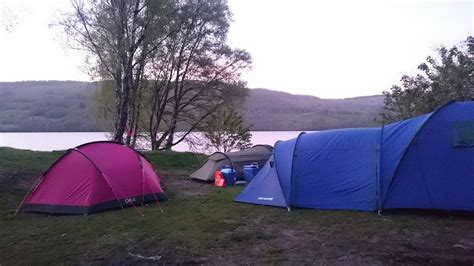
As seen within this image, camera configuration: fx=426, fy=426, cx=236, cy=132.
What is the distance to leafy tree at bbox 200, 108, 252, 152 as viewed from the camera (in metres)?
25.1

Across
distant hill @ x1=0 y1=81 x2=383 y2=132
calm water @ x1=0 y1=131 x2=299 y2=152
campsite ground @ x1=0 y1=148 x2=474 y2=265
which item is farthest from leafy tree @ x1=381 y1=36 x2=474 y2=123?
distant hill @ x1=0 y1=81 x2=383 y2=132

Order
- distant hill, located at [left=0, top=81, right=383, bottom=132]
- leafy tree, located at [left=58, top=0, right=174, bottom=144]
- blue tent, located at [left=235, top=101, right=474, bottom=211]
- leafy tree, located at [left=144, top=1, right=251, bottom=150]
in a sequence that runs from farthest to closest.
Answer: distant hill, located at [left=0, top=81, right=383, bottom=132] < leafy tree, located at [left=144, top=1, right=251, bottom=150] < leafy tree, located at [left=58, top=0, right=174, bottom=144] < blue tent, located at [left=235, top=101, right=474, bottom=211]

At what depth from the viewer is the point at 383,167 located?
8328mm

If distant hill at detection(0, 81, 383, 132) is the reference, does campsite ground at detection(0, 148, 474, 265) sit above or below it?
below

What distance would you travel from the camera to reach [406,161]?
8180 mm

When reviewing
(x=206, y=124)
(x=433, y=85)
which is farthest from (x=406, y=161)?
(x=206, y=124)

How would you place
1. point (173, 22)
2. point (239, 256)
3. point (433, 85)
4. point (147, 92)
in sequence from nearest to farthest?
point (239, 256), point (433, 85), point (173, 22), point (147, 92)

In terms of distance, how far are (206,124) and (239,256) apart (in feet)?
66.5

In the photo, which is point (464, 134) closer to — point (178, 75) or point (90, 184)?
point (90, 184)

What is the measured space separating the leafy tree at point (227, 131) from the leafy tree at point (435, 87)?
9.00 metres

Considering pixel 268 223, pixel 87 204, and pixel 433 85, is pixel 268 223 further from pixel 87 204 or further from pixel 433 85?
pixel 433 85

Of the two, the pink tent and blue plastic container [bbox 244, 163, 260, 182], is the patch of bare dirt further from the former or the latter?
the pink tent

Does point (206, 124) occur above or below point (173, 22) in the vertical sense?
below

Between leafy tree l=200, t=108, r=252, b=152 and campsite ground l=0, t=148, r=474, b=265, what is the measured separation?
1531cm
